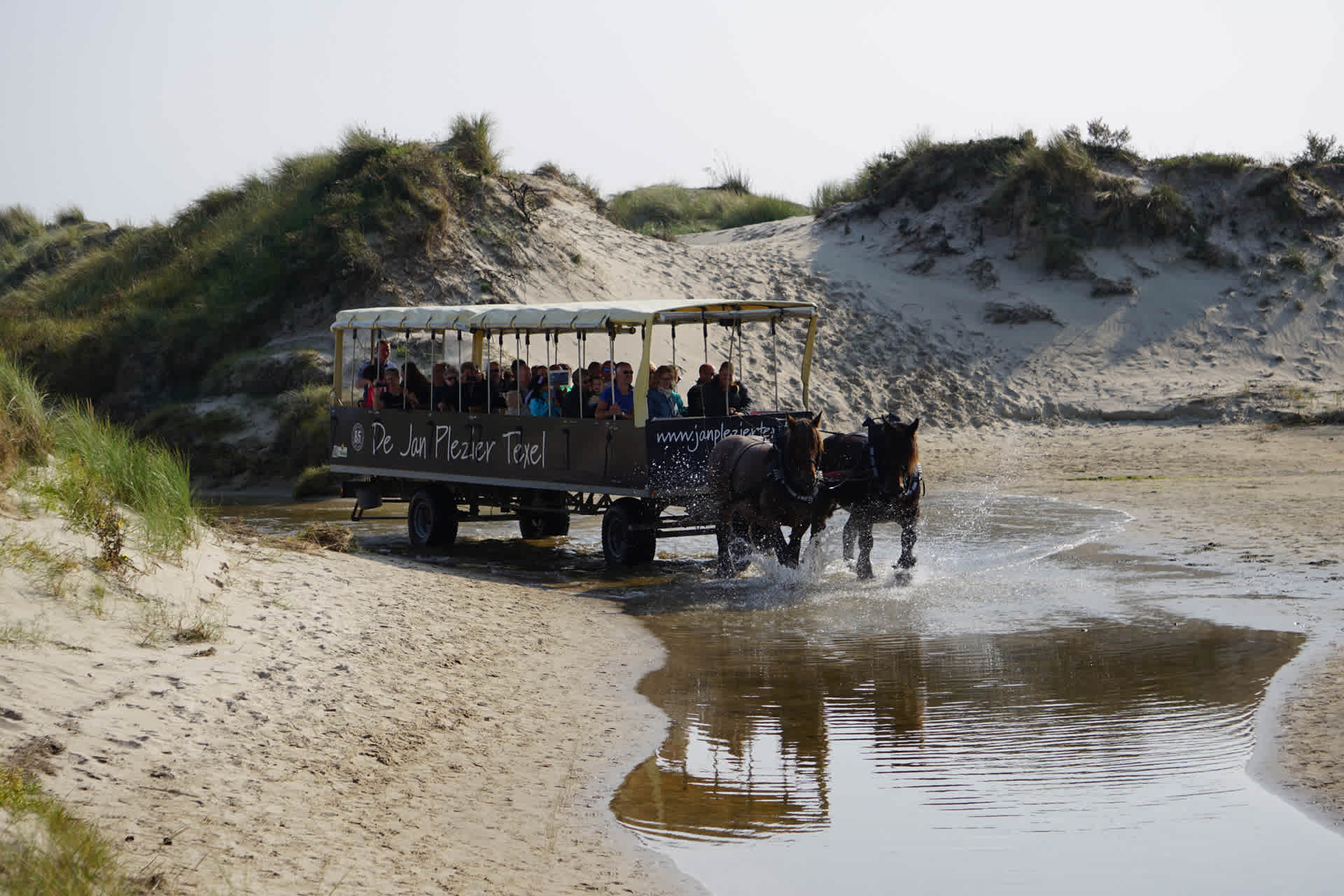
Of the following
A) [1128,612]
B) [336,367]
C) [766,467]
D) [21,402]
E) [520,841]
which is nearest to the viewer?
[520,841]

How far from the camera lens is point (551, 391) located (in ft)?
49.3

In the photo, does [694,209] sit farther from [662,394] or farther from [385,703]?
[385,703]

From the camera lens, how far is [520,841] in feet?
19.6

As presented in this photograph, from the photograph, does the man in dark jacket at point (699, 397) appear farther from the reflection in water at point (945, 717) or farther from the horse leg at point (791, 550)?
the reflection in water at point (945, 717)

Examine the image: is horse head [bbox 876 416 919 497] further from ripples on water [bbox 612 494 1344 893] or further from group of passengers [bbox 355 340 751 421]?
group of passengers [bbox 355 340 751 421]

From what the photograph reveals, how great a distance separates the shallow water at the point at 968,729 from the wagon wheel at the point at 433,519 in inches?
102

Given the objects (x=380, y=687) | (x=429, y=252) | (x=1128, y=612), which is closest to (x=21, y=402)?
(x=380, y=687)

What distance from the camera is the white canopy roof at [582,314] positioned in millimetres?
13594

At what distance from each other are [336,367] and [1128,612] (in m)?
10.8

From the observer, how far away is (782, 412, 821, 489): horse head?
1255cm

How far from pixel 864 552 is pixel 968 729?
514 centimetres

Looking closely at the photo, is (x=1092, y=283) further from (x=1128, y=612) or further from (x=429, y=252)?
(x=1128, y=612)

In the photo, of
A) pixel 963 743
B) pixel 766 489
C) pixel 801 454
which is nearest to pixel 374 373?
pixel 766 489

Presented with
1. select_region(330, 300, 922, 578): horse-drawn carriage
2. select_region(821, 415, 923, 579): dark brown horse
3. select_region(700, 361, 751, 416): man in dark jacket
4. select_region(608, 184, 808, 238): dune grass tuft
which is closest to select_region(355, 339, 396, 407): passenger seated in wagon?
select_region(330, 300, 922, 578): horse-drawn carriage
